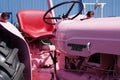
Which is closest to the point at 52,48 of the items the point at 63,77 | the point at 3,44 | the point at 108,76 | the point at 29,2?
the point at 63,77

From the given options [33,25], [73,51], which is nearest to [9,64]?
[73,51]

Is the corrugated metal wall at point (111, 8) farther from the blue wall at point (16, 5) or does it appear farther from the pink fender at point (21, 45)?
the pink fender at point (21, 45)

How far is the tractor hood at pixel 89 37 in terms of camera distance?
194cm

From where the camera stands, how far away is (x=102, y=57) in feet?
7.08

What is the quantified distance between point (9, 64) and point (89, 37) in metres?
0.58

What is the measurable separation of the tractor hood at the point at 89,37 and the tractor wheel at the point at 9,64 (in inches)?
15.3

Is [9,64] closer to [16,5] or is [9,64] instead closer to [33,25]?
[33,25]

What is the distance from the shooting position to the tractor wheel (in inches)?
83.6

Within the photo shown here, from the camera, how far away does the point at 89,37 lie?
2170mm

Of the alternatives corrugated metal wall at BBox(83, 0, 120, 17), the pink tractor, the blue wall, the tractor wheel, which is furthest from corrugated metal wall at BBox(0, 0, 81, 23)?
the tractor wheel

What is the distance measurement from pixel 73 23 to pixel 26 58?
0.47 metres

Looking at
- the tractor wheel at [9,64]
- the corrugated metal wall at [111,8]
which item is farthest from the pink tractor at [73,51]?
the corrugated metal wall at [111,8]

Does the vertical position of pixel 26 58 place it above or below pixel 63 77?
above

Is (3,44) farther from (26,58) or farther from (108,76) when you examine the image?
(108,76)
